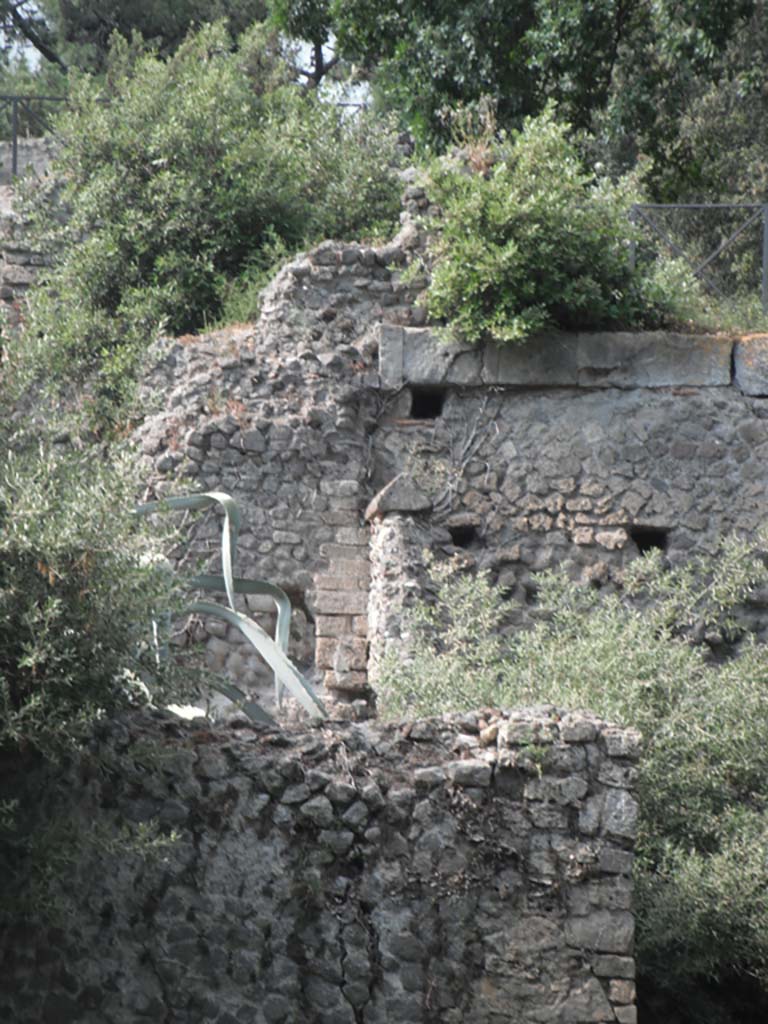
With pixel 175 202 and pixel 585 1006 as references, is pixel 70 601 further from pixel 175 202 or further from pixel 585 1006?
pixel 175 202

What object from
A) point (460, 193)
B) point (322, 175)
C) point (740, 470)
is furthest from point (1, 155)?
point (740, 470)

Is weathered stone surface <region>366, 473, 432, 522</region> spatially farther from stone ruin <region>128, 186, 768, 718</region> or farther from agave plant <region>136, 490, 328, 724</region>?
agave plant <region>136, 490, 328, 724</region>

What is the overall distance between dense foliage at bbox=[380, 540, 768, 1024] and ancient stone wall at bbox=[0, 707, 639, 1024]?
104 cm

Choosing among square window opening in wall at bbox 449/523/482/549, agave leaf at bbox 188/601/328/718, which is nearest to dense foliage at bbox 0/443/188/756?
agave leaf at bbox 188/601/328/718

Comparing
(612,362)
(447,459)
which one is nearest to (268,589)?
(447,459)

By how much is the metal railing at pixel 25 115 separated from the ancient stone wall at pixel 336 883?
1178 centimetres

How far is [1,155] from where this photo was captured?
18.0m

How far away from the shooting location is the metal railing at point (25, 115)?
57.0ft

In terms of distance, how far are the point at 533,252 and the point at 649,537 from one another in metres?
2.13

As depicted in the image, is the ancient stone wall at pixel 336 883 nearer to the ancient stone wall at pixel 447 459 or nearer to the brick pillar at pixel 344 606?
the brick pillar at pixel 344 606

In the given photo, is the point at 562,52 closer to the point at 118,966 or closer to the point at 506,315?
the point at 506,315

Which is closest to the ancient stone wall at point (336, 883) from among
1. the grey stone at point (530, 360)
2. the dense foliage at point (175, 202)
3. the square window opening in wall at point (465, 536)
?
the square window opening in wall at point (465, 536)

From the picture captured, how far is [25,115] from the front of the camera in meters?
19.6

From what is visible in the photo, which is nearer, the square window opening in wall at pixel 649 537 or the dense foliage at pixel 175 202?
the square window opening in wall at pixel 649 537
